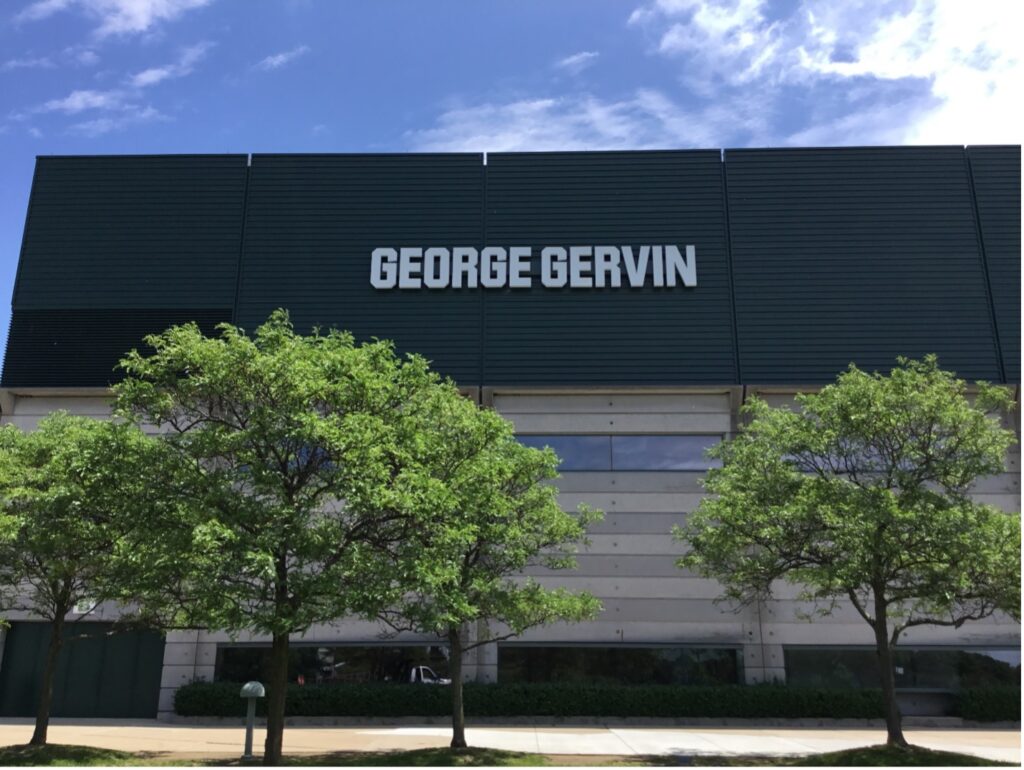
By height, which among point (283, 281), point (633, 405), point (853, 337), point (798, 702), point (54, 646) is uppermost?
point (283, 281)

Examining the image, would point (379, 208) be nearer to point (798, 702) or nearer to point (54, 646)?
point (54, 646)

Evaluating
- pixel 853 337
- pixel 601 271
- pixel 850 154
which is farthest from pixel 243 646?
pixel 850 154

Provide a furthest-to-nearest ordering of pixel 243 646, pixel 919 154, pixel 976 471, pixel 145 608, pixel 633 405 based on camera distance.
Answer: pixel 919 154
pixel 633 405
pixel 243 646
pixel 976 471
pixel 145 608

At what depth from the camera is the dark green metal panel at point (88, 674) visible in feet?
85.7

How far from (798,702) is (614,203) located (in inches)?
695

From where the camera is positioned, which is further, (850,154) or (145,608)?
(850,154)

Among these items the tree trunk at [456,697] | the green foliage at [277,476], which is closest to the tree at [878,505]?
the tree trunk at [456,697]

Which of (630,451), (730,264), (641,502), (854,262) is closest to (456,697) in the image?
(641,502)

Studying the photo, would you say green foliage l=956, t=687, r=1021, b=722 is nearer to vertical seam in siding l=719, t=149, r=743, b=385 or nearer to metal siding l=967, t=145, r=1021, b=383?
metal siding l=967, t=145, r=1021, b=383

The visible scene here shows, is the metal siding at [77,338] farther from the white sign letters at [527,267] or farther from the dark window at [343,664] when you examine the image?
the dark window at [343,664]

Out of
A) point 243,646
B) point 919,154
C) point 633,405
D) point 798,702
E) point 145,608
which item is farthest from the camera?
point 919,154

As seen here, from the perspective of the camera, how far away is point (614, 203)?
1164 inches

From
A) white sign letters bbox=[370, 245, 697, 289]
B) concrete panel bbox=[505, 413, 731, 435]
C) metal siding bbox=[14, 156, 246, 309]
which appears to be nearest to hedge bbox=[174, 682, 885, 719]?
concrete panel bbox=[505, 413, 731, 435]

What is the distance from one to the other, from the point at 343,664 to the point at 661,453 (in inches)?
491
